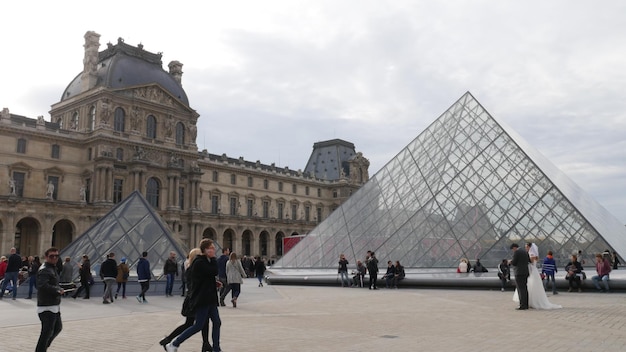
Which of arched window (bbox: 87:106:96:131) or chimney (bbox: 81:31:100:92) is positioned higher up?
chimney (bbox: 81:31:100:92)

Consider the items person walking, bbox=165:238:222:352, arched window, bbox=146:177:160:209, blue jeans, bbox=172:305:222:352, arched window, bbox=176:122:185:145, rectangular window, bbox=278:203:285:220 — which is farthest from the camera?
rectangular window, bbox=278:203:285:220

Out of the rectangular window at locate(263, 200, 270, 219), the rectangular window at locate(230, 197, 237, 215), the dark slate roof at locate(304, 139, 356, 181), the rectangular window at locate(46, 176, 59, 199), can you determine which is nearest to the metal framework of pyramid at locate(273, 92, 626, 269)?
the rectangular window at locate(46, 176, 59, 199)

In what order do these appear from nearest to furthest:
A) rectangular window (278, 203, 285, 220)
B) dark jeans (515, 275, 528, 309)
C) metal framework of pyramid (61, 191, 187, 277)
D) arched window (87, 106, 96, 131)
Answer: dark jeans (515, 275, 528, 309), metal framework of pyramid (61, 191, 187, 277), arched window (87, 106, 96, 131), rectangular window (278, 203, 285, 220)

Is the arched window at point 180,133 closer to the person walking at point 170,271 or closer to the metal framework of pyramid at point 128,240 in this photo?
the metal framework of pyramid at point 128,240

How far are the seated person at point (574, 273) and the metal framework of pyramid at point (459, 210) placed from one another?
8.09 ft

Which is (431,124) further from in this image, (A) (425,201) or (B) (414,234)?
(B) (414,234)

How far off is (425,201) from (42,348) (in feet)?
53.3

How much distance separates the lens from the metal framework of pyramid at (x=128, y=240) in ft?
51.6

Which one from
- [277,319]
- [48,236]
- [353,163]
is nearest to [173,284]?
[277,319]

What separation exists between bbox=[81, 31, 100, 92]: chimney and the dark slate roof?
119 ft

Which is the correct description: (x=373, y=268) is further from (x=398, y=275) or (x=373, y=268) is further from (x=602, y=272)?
(x=602, y=272)

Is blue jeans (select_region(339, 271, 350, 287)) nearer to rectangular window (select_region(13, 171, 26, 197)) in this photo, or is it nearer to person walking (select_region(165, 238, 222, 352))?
person walking (select_region(165, 238, 222, 352))

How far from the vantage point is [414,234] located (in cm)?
1872

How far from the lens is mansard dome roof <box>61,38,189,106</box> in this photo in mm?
45406
